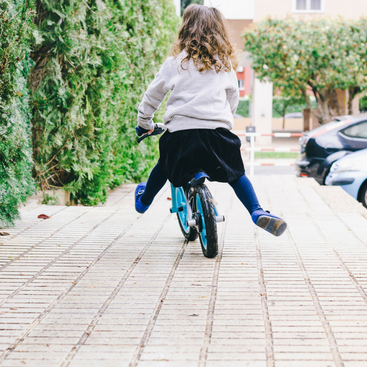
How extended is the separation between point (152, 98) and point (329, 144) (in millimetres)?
6911

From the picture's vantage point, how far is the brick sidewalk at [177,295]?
95.7 inches

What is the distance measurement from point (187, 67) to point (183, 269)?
56.0 inches

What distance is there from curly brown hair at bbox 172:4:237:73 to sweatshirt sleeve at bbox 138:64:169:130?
20cm

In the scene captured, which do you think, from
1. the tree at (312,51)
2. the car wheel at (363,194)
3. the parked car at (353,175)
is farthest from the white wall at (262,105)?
the car wheel at (363,194)

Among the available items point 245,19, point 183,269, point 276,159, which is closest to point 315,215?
point 183,269

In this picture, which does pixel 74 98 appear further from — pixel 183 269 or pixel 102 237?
pixel 183 269

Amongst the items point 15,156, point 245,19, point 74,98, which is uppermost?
point 245,19

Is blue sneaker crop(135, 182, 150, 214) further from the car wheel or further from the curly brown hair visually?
the car wheel

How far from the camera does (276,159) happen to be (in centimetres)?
1962

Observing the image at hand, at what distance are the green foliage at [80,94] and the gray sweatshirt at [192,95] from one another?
2.20 meters

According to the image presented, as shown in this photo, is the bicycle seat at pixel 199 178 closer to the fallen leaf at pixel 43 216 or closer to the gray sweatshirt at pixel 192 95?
the gray sweatshirt at pixel 192 95

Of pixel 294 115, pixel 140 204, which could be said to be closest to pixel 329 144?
pixel 140 204

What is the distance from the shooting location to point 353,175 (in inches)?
338

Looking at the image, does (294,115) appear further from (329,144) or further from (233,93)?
(233,93)
